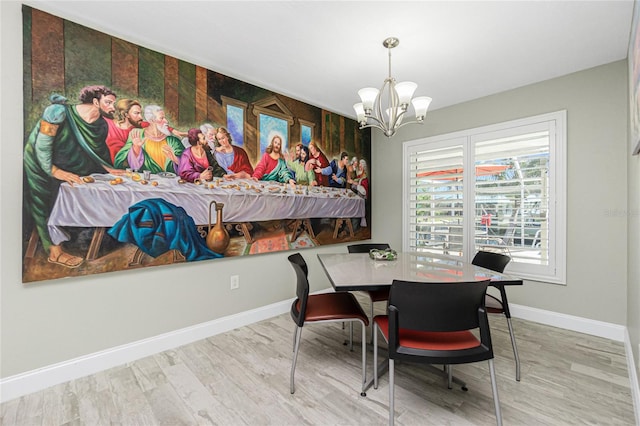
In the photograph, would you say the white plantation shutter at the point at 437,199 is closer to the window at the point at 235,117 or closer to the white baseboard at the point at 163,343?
the white baseboard at the point at 163,343

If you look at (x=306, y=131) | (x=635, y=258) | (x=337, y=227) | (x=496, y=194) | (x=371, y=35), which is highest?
(x=371, y=35)

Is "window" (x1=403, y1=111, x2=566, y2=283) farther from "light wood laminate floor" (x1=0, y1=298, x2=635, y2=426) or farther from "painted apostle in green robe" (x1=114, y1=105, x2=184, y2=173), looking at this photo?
"painted apostle in green robe" (x1=114, y1=105, x2=184, y2=173)

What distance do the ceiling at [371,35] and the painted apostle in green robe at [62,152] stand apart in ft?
2.04

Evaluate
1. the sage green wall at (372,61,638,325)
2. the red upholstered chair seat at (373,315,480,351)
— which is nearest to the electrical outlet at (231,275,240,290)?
the red upholstered chair seat at (373,315,480,351)

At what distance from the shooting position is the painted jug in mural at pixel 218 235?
2676 mm

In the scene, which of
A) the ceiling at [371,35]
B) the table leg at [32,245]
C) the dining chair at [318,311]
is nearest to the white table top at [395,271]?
the dining chair at [318,311]

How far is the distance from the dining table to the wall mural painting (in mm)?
1092

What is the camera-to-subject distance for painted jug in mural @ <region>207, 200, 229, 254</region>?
2.68 meters

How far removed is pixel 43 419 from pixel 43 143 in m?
1.68

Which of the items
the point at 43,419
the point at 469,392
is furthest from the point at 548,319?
the point at 43,419

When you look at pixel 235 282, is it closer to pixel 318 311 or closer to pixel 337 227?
pixel 318 311

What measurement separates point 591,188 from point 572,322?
4.32 feet

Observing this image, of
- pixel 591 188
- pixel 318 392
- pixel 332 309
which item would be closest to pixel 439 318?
pixel 332 309

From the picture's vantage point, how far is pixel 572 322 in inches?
109
